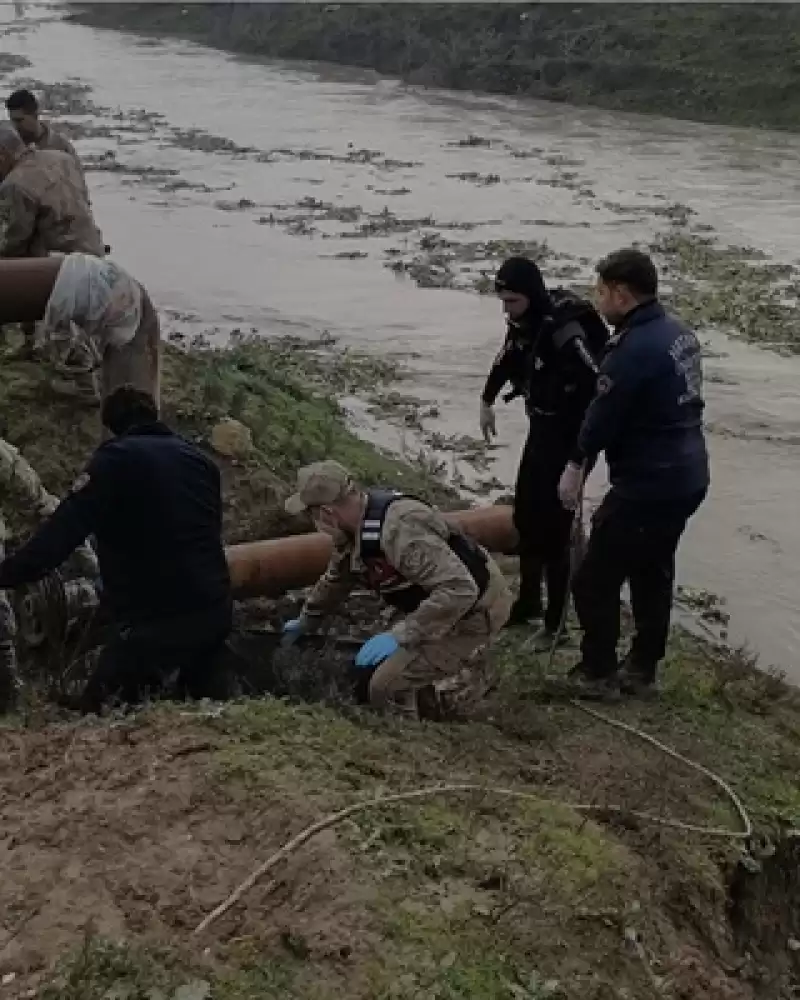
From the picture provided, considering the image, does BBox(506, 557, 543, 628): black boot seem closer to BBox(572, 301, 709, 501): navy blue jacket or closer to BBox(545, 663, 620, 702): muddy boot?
BBox(545, 663, 620, 702): muddy boot

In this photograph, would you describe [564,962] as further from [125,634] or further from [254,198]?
[254,198]

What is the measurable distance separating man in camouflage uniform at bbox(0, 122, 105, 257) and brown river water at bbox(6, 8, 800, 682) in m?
3.92

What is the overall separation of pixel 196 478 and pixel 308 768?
121 centimetres

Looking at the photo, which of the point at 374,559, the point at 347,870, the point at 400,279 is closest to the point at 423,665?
the point at 374,559

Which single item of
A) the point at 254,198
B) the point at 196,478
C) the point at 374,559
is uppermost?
the point at 196,478

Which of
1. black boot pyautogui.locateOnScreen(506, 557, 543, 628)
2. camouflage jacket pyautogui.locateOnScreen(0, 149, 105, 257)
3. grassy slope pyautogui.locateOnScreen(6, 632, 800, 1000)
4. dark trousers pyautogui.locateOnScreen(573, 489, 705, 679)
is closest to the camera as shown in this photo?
grassy slope pyautogui.locateOnScreen(6, 632, 800, 1000)

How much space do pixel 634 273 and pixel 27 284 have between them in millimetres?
3692

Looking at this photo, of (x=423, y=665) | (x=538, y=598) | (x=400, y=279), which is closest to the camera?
(x=423, y=665)

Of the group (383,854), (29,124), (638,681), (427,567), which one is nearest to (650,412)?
(427,567)

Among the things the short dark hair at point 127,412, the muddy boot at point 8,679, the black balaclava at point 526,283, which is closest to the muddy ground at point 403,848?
the muddy boot at point 8,679

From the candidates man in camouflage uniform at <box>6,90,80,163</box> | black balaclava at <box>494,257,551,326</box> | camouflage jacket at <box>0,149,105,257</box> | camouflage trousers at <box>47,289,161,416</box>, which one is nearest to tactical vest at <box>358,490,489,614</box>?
black balaclava at <box>494,257,551,326</box>

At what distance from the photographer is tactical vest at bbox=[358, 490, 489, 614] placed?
5.24 m

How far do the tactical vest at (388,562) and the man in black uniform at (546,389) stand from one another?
1170mm

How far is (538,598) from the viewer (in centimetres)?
732
